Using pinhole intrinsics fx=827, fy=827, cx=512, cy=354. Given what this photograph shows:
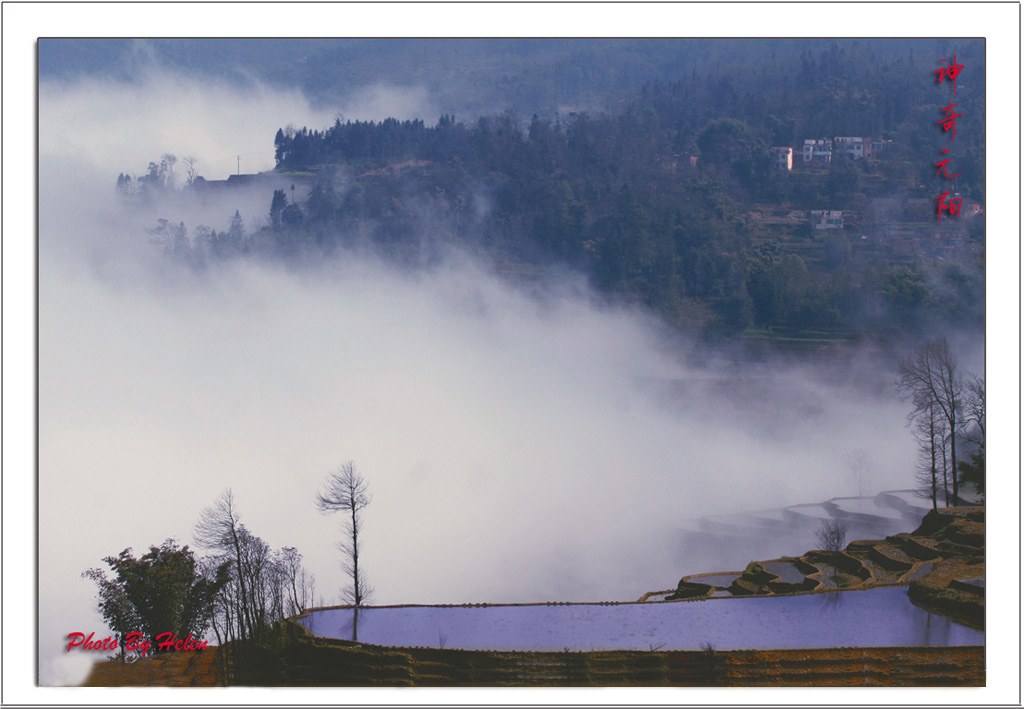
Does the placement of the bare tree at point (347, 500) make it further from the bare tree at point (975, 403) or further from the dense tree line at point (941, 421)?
the bare tree at point (975, 403)

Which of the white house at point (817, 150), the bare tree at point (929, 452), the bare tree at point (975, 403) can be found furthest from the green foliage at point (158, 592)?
the white house at point (817, 150)

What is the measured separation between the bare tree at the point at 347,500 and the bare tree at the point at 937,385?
7226mm

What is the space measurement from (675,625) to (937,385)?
4782 mm

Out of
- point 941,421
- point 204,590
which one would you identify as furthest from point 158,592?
point 941,421

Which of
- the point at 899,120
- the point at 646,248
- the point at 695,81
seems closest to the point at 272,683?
the point at 646,248

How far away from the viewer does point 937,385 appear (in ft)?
35.1

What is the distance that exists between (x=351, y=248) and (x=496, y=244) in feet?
6.75

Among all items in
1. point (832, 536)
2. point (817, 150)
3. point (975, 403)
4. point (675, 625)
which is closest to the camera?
point (675, 625)

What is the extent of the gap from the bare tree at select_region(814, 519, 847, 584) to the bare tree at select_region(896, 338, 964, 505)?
1571mm

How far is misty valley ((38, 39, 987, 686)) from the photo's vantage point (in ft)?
32.7
